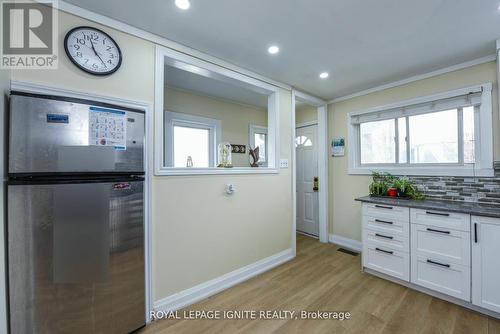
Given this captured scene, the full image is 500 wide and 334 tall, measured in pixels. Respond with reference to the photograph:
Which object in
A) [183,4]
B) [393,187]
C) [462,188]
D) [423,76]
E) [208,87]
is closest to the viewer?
[183,4]

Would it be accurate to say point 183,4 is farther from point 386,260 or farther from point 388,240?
point 386,260

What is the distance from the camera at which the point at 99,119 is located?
1.45 metres

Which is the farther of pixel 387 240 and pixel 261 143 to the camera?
pixel 261 143

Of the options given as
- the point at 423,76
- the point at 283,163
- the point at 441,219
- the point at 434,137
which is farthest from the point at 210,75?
the point at 434,137

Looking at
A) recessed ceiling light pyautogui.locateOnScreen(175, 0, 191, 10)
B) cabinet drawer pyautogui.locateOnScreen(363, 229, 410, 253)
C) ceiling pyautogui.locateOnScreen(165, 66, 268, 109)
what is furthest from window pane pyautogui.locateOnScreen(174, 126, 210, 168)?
cabinet drawer pyautogui.locateOnScreen(363, 229, 410, 253)

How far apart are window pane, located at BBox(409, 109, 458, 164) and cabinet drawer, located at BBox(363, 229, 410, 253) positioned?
1.14m

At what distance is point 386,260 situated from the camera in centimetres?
234

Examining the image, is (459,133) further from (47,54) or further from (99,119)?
(47,54)

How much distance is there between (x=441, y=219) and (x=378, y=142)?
1.42 meters

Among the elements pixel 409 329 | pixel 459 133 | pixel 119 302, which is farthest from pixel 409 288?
pixel 119 302

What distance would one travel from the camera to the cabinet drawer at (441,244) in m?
1.87

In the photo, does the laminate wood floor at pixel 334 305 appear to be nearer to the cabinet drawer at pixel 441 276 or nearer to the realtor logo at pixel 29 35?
the cabinet drawer at pixel 441 276

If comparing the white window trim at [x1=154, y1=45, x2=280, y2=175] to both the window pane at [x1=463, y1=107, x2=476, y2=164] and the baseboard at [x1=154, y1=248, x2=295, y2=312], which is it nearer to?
the baseboard at [x1=154, y1=248, x2=295, y2=312]

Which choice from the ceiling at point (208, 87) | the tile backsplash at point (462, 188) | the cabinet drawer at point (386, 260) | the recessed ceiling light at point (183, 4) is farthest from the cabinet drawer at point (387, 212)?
the recessed ceiling light at point (183, 4)
